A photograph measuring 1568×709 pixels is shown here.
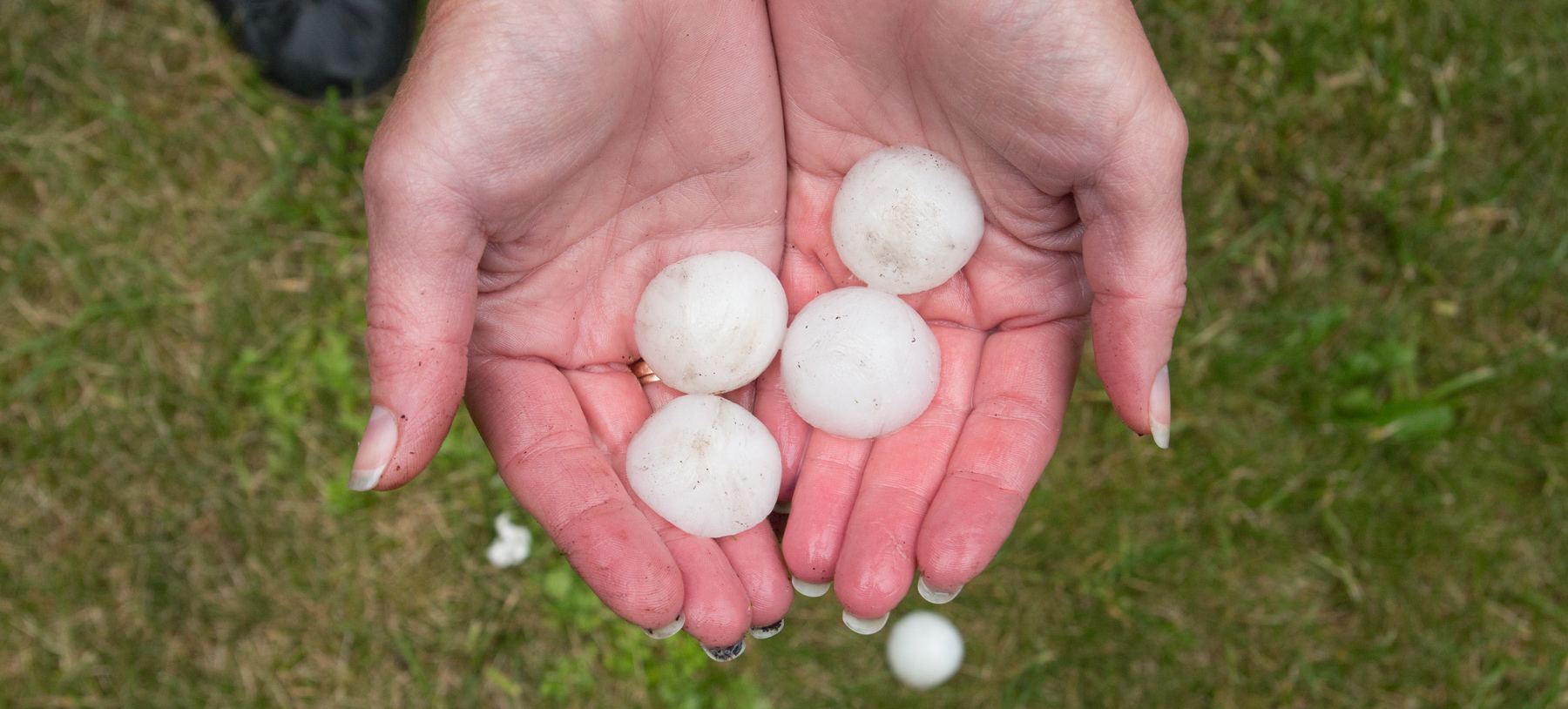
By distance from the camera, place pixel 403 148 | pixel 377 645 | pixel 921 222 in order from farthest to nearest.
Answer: pixel 377 645, pixel 921 222, pixel 403 148

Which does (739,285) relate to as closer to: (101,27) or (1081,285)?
(1081,285)

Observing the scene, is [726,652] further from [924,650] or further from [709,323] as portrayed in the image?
[924,650]

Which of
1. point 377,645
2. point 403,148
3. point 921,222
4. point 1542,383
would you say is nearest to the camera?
point 403,148

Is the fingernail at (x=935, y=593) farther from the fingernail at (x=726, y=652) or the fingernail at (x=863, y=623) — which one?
the fingernail at (x=726, y=652)

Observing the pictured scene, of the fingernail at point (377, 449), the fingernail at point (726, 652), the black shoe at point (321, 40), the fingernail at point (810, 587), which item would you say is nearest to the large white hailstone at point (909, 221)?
the fingernail at point (810, 587)

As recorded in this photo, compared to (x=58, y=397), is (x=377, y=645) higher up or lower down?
lower down

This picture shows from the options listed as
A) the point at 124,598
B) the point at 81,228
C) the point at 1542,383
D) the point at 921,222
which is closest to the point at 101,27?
the point at 81,228

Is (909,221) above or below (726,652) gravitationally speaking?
above

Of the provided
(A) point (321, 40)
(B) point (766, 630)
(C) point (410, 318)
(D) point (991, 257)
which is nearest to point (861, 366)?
(D) point (991, 257)
